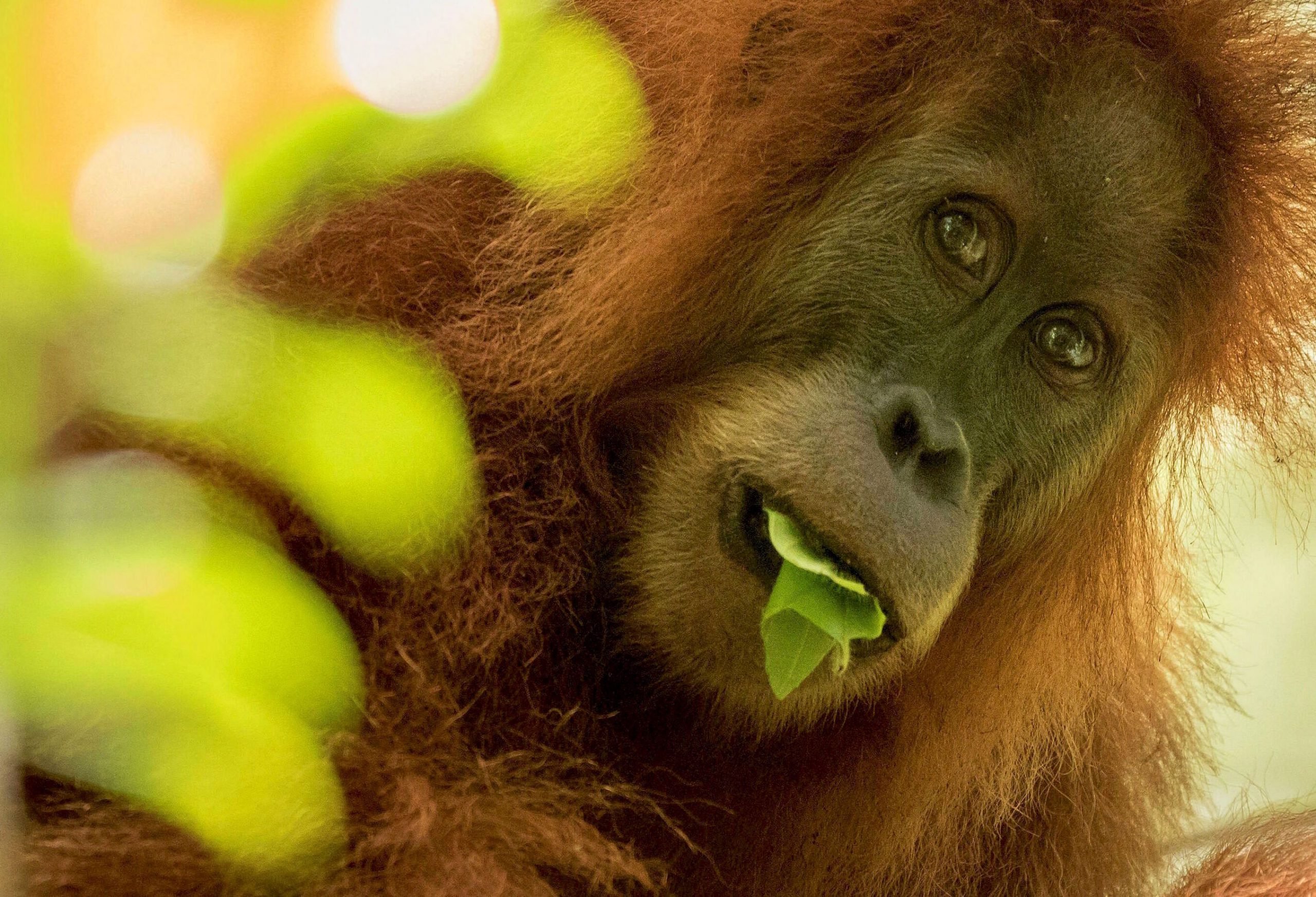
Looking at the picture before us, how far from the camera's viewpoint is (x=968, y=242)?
181 centimetres

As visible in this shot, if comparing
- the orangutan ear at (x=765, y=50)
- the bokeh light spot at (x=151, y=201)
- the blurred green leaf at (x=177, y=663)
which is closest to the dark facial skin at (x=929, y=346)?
the orangutan ear at (x=765, y=50)

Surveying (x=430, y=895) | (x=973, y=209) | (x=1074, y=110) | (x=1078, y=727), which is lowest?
(x=430, y=895)

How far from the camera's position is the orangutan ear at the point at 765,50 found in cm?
180

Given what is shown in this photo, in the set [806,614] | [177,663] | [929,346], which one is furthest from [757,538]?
[177,663]

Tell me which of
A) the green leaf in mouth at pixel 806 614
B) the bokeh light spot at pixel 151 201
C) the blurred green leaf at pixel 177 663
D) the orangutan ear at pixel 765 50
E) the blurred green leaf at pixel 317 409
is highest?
the orangutan ear at pixel 765 50

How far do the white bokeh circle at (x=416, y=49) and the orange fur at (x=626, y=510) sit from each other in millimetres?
296

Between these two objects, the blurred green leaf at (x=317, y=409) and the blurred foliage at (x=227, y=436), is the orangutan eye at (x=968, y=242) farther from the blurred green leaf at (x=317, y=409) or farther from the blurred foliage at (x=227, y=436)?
the blurred green leaf at (x=317, y=409)

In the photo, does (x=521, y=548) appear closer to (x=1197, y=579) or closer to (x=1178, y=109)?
(x=1178, y=109)

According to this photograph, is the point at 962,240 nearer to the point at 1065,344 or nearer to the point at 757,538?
the point at 1065,344

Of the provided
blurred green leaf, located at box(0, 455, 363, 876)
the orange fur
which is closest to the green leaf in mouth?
the orange fur

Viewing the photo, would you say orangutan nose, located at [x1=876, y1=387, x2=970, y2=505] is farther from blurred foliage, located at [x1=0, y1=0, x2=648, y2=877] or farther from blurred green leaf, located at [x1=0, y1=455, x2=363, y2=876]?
blurred green leaf, located at [x1=0, y1=455, x2=363, y2=876]

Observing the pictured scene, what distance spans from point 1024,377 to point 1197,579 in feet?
2.64

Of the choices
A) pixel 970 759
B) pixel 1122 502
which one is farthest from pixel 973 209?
pixel 970 759

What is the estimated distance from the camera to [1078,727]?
221 centimetres
